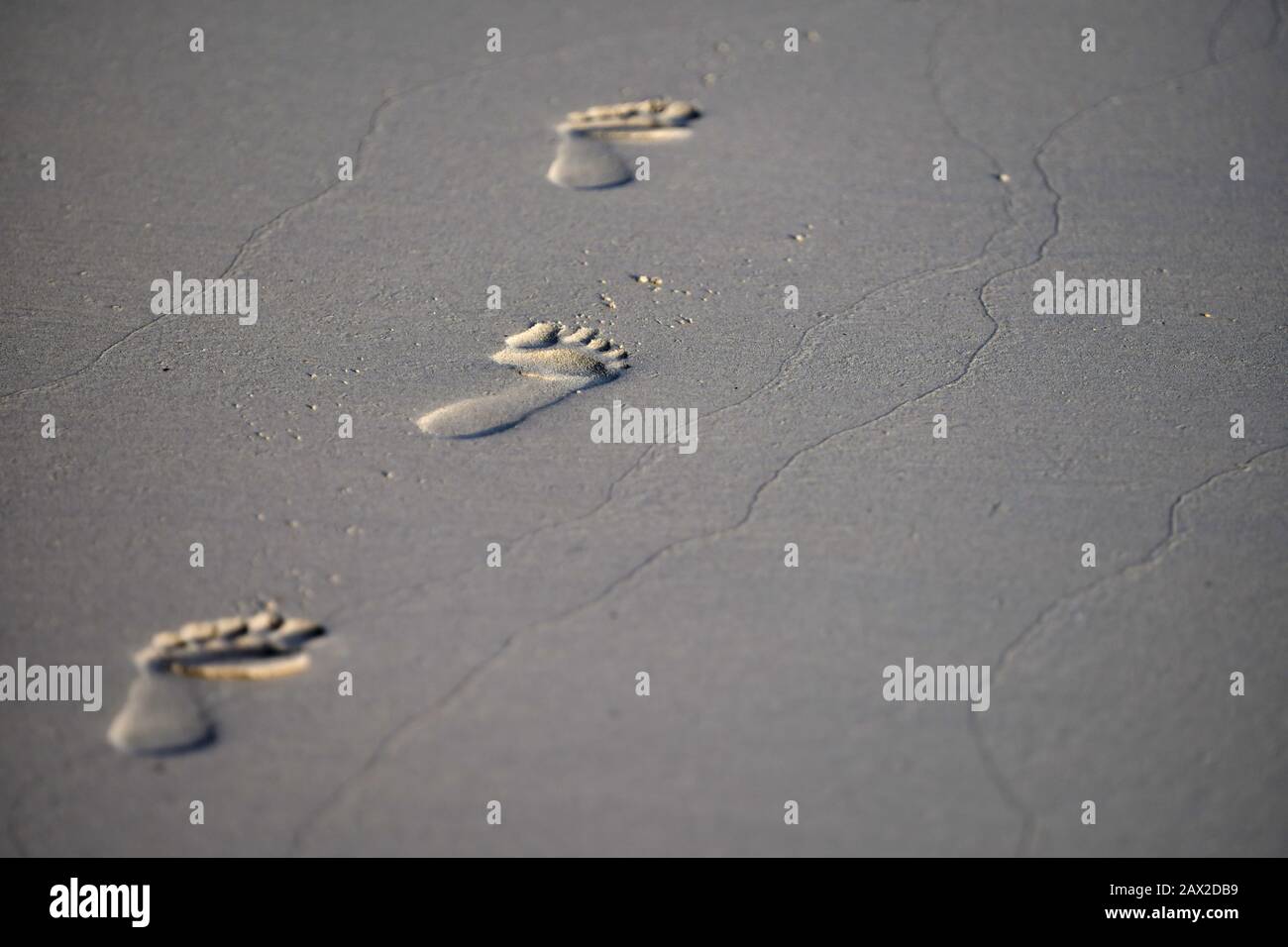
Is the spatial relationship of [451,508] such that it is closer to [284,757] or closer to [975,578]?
[284,757]

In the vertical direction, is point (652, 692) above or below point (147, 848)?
above

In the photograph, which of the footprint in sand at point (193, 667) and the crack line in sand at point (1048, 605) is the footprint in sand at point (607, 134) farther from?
the footprint in sand at point (193, 667)

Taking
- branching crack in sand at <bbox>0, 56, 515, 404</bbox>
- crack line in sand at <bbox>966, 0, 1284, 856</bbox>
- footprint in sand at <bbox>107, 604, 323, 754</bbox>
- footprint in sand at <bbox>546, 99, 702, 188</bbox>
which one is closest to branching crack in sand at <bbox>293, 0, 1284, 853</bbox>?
crack line in sand at <bbox>966, 0, 1284, 856</bbox>

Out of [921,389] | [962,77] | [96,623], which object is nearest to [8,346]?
[96,623]

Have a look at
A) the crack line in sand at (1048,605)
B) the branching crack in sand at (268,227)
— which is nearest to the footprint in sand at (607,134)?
the branching crack in sand at (268,227)

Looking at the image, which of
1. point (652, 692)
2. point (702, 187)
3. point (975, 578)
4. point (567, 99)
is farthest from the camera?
point (567, 99)
